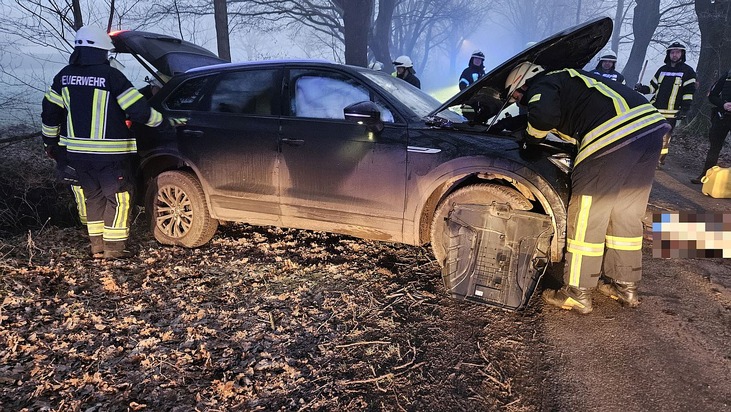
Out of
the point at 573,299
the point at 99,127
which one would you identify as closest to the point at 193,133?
the point at 99,127

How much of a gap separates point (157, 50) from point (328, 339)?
169 inches

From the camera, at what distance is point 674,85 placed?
24.1 feet

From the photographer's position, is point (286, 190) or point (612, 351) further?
point (286, 190)

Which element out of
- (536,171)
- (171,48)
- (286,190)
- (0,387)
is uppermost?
(171,48)

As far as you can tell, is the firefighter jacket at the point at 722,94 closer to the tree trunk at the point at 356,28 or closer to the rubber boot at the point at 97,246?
the rubber boot at the point at 97,246

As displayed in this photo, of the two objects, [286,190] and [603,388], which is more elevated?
[286,190]

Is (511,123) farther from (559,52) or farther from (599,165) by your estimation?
(599,165)

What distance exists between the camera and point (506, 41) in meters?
88.1

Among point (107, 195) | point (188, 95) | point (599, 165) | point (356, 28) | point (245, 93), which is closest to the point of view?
point (599, 165)

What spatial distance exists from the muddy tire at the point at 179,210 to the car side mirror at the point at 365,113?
68.0 inches

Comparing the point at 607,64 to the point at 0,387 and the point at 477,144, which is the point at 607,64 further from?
the point at 0,387

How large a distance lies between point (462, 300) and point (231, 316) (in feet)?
5.25

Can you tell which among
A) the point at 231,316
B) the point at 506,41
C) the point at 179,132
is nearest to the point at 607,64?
the point at 179,132

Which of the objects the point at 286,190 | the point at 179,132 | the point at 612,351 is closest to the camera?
the point at 612,351
